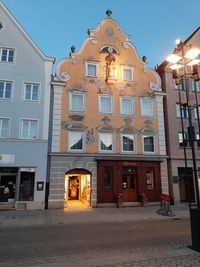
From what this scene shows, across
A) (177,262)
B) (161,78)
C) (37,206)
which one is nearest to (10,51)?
(37,206)

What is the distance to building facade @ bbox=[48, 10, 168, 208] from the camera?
1900 cm

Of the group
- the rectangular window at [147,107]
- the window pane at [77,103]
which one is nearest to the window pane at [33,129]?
the window pane at [77,103]

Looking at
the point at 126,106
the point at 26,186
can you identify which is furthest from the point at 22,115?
the point at 126,106

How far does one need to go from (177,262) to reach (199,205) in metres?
1.94

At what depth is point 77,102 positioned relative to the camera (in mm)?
20219

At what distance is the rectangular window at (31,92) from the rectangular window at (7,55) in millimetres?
2639

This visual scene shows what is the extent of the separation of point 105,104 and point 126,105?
80.4 inches

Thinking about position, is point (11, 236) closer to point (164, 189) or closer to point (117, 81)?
point (164, 189)

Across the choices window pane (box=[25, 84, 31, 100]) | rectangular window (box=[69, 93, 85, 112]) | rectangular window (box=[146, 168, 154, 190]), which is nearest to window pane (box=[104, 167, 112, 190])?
rectangular window (box=[146, 168, 154, 190])

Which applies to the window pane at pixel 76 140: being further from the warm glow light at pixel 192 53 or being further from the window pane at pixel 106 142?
the warm glow light at pixel 192 53

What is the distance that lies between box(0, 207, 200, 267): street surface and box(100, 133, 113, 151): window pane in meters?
8.49

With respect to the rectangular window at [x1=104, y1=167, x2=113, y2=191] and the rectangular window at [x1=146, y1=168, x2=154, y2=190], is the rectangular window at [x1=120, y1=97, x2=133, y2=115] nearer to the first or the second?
the rectangular window at [x1=104, y1=167, x2=113, y2=191]

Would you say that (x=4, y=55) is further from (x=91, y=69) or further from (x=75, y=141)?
(x=75, y=141)

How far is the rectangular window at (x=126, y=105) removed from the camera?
69.5 ft
